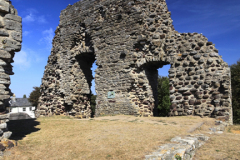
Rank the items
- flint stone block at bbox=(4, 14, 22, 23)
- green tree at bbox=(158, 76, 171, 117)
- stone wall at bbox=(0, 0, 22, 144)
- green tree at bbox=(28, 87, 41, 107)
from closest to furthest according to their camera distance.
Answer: stone wall at bbox=(0, 0, 22, 144)
flint stone block at bbox=(4, 14, 22, 23)
green tree at bbox=(158, 76, 171, 117)
green tree at bbox=(28, 87, 41, 107)

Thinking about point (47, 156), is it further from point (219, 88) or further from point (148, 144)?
point (219, 88)

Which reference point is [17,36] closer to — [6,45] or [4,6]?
[6,45]

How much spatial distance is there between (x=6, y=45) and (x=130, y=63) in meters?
5.53

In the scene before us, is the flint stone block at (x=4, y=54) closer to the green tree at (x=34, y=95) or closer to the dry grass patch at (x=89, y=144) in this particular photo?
the dry grass patch at (x=89, y=144)

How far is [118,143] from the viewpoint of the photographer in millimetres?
3822

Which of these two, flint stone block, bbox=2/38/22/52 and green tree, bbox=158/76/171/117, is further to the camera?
green tree, bbox=158/76/171/117

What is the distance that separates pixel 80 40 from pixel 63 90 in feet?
9.65

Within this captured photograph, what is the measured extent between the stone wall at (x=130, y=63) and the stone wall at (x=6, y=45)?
17.4ft

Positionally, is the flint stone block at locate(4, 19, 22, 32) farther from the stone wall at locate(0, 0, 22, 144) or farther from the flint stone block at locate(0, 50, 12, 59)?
the flint stone block at locate(0, 50, 12, 59)

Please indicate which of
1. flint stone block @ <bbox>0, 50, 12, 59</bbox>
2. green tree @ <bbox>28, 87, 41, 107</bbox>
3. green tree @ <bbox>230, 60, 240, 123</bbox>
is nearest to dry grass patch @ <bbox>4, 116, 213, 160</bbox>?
flint stone block @ <bbox>0, 50, 12, 59</bbox>

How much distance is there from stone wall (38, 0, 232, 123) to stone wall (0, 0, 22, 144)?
17.4 ft

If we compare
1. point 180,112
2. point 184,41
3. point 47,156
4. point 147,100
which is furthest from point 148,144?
point 184,41

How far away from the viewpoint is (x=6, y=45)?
3998 millimetres

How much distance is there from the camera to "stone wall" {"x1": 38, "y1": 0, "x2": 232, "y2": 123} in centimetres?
755
